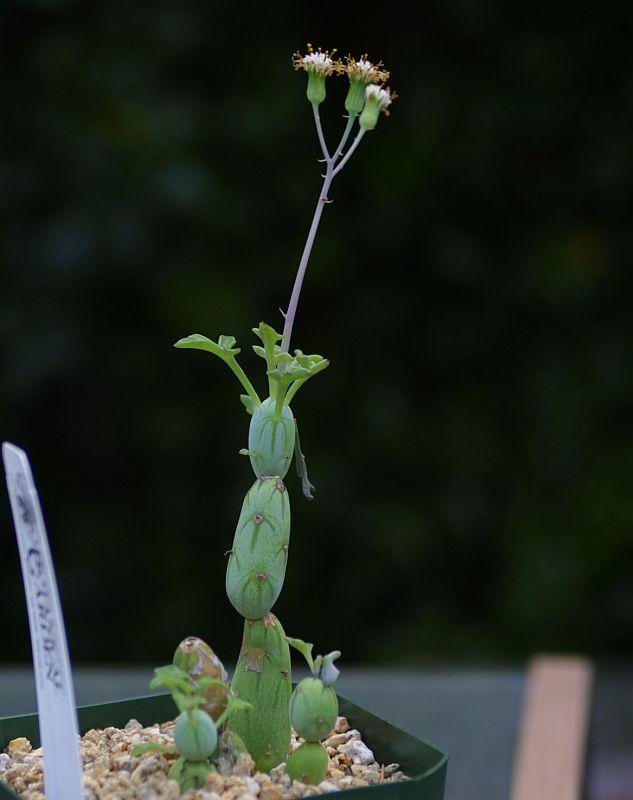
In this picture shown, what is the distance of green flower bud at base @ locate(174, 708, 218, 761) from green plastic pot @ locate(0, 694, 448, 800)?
6 cm

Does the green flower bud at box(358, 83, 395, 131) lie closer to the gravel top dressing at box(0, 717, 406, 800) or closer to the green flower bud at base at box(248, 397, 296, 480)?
the green flower bud at base at box(248, 397, 296, 480)

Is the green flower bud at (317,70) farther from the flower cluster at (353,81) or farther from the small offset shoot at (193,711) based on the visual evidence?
the small offset shoot at (193,711)

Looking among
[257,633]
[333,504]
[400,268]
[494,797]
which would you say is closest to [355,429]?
[333,504]

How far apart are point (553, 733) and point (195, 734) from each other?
50 cm

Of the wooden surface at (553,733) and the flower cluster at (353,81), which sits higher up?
the flower cluster at (353,81)

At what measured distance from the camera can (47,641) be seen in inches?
17.7

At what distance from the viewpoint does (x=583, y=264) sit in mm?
1927

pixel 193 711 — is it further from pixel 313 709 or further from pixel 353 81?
pixel 353 81

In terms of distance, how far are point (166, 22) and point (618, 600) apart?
1193mm

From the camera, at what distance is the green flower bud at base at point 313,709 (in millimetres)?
483

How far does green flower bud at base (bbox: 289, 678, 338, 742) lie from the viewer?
48cm

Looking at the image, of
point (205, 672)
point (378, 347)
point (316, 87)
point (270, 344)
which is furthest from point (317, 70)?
point (378, 347)

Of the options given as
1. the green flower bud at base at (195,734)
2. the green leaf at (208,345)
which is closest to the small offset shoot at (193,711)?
the green flower bud at base at (195,734)

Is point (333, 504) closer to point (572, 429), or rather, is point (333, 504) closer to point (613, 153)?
point (572, 429)
